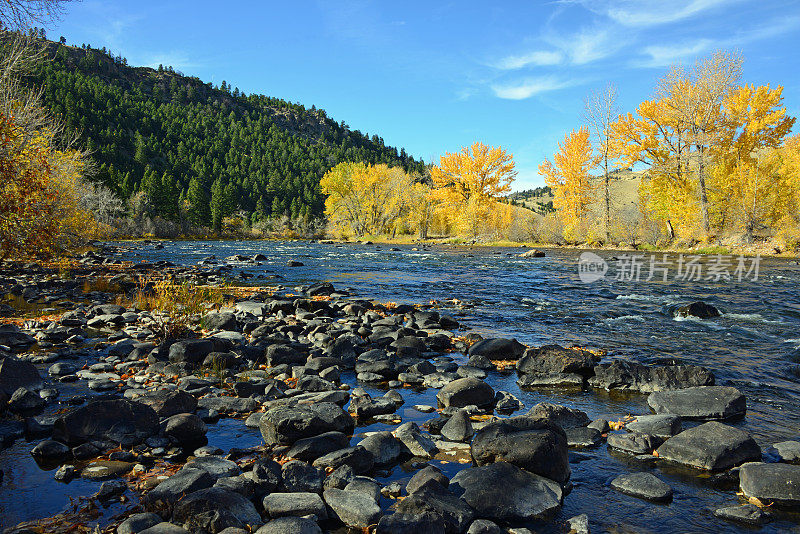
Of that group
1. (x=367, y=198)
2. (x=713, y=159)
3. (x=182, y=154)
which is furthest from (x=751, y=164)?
(x=182, y=154)

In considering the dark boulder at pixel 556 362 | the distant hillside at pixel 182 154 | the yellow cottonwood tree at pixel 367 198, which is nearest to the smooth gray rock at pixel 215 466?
the dark boulder at pixel 556 362

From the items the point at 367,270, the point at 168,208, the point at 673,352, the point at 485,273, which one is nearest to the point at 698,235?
the point at 485,273

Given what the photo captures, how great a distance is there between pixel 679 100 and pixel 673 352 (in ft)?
120

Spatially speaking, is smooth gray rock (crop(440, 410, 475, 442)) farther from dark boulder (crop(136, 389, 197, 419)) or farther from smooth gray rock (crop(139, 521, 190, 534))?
dark boulder (crop(136, 389, 197, 419))

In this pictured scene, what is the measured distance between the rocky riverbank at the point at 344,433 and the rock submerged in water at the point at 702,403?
2 cm

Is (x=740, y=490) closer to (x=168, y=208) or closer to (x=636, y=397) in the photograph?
(x=636, y=397)

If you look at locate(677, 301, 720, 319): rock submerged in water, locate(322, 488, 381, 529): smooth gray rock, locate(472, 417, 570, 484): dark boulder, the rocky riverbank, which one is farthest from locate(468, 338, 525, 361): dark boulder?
locate(677, 301, 720, 319): rock submerged in water

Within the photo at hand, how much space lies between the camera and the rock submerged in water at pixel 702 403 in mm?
5676

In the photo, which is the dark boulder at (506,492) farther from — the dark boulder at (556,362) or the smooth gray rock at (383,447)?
the dark boulder at (556,362)

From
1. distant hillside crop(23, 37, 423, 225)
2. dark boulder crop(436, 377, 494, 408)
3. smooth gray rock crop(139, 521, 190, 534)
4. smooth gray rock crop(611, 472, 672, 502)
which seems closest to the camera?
smooth gray rock crop(139, 521, 190, 534)

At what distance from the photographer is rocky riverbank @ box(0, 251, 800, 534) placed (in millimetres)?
3537

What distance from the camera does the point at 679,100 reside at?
120 feet

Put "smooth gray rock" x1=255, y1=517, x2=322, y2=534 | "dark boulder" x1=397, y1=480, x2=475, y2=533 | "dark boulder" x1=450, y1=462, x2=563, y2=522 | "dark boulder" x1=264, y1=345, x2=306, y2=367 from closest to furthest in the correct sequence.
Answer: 1. "smooth gray rock" x1=255, y1=517, x2=322, y2=534
2. "dark boulder" x1=397, y1=480, x2=475, y2=533
3. "dark boulder" x1=450, y1=462, x2=563, y2=522
4. "dark boulder" x1=264, y1=345, x2=306, y2=367

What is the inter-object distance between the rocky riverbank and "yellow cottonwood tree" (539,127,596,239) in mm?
41114
